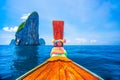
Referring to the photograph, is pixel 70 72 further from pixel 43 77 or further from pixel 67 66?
pixel 43 77

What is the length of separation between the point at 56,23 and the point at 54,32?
0.21m

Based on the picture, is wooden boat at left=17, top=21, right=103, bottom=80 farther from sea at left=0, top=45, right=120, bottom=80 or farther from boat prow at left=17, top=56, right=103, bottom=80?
sea at left=0, top=45, right=120, bottom=80

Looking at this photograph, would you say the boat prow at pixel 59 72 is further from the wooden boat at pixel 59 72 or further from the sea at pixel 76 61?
the sea at pixel 76 61

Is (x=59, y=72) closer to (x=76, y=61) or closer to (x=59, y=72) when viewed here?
(x=59, y=72)

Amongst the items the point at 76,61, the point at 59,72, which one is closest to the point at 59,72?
the point at 59,72

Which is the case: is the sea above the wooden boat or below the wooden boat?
below

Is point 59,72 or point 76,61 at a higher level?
point 59,72

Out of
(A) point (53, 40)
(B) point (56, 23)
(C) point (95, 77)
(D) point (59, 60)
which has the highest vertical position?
(B) point (56, 23)

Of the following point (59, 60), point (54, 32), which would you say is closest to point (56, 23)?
point (54, 32)

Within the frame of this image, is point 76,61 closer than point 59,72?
No

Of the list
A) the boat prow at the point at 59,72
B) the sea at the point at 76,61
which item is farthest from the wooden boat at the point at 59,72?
the sea at the point at 76,61

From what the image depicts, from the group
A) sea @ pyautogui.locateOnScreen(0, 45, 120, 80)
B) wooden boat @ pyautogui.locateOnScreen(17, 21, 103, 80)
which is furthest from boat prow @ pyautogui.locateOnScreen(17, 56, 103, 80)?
sea @ pyautogui.locateOnScreen(0, 45, 120, 80)

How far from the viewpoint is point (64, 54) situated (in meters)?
3.47

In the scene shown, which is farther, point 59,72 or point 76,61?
point 76,61
